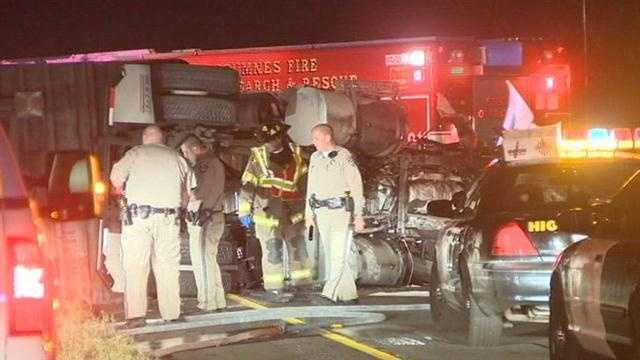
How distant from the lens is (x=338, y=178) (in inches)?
510

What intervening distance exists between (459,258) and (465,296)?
0.97ft

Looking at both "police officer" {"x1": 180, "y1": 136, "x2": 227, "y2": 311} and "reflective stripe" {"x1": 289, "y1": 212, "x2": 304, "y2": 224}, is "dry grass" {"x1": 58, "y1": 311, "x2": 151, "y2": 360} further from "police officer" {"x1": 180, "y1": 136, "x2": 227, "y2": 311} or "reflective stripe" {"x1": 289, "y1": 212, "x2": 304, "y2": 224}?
"reflective stripe" {"x1": 289, "y1": 212, "x2": 304, "y2": 224}

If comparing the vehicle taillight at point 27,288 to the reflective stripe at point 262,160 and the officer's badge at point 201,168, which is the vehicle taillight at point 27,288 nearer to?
the officer's badge at point 201,168

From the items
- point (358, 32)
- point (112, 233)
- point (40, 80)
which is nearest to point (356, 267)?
point (112, 233)

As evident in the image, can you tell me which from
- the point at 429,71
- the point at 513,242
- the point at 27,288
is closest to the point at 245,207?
the point at 513,242

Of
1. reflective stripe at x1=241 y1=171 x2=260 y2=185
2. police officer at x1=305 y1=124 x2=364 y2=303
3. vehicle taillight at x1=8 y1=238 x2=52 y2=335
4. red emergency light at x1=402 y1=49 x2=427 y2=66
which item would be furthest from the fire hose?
red emergency light at x1=402 y1=49 x2=427 y2=66

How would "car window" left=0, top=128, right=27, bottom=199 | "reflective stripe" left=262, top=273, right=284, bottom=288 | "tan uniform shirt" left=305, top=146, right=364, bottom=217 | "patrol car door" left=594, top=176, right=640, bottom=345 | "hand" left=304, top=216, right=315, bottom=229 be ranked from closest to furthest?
"car window" left=0, top=128, right=27, bottom=199, "patrol car door" left=594, top=176, right=640, bottom=345, "tan uniform shirt" left=305, top=146, right=364, bottom=217, "hand" left=304, top=216, right=315, bottom=229, "reflective stripe" left=262, top=273, right=284, bottom=288

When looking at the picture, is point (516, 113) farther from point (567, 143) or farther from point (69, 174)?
point (69, 174)

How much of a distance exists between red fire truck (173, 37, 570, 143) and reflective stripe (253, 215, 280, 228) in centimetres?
1066

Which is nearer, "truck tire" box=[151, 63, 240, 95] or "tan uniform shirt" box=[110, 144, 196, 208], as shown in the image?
"tan uniform shirt" box=[110, 144, 196, 208]

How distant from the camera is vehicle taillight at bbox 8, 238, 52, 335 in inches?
178

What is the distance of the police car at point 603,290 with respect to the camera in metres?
6.71

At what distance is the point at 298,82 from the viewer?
990 inches

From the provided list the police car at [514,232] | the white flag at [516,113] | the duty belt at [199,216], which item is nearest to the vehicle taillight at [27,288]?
the police car at [514,232]
